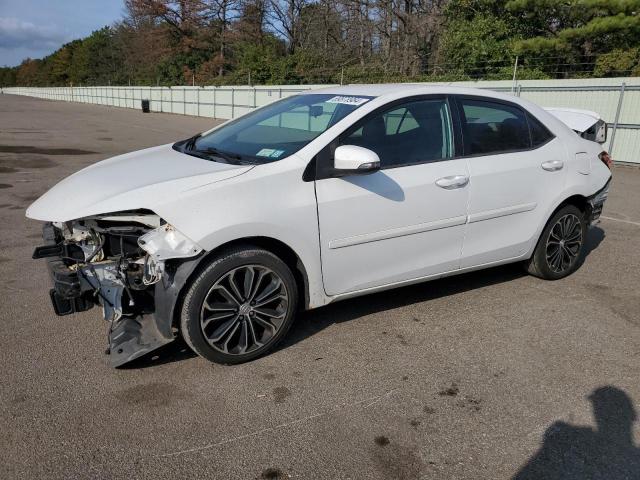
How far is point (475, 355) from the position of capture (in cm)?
357

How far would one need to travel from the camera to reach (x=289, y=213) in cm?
329

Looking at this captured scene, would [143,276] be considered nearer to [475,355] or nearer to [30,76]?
[475,355]

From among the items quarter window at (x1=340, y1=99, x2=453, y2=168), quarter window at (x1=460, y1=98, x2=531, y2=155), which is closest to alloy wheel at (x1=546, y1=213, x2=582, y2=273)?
quarter window at (x1=460, y1=98, x2=531, y2=155)

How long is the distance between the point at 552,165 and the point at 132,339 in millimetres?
3504

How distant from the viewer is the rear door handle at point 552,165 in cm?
448

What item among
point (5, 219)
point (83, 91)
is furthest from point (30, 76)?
point (5, 219)

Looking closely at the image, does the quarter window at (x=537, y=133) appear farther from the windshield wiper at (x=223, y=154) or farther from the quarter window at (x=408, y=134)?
the windshield wiper at (x=223, y=154)

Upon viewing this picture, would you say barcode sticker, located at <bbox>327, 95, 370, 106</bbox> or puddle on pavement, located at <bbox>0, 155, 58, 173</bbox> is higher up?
barcode sticker, located at <bbox>327, 95, 370, 106</bbox>

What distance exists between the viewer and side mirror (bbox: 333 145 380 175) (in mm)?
3285

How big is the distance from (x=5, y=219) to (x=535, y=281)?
241 inches

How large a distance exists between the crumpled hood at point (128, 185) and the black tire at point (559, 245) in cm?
283

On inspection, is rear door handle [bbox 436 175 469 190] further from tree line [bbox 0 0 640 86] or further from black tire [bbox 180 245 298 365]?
tree line [bbox 0 0 640 86]

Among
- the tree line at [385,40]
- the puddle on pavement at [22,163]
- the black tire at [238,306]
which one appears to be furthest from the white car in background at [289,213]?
the tree line at [385,40]

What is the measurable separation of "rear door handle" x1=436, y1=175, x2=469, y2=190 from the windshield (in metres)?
0.77
